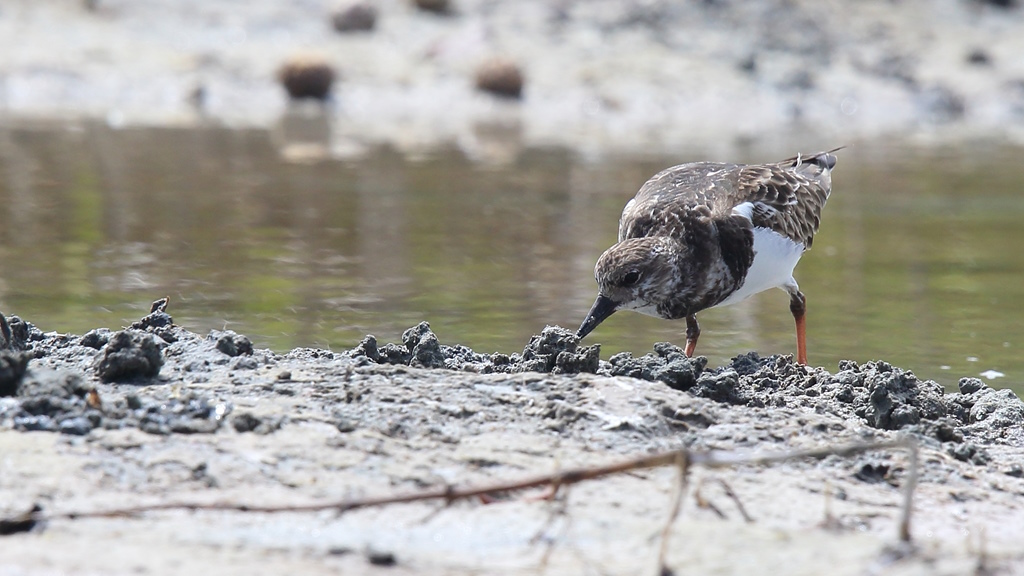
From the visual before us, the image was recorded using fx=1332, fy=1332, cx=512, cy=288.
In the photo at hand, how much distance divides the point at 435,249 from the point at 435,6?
15.5 metres

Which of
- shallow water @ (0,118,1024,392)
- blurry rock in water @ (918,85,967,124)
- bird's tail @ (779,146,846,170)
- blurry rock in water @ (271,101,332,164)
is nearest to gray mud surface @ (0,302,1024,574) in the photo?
shallow water @ (0,118,1024,392)

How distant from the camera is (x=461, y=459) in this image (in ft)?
15.4

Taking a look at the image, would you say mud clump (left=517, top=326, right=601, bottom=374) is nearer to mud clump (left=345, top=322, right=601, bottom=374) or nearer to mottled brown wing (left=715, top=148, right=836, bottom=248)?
mud clump (left=345, top=322, right=601, bottom=374)

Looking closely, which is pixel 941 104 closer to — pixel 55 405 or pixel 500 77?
pixel 500 77

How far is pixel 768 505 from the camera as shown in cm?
450

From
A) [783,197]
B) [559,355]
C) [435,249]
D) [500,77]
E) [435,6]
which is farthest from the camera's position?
[435,6]

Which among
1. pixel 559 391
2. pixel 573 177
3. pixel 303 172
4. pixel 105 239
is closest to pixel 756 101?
pixel 573 177

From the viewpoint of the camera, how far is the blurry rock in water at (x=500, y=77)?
23.4m

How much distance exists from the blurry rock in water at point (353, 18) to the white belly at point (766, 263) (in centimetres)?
1822

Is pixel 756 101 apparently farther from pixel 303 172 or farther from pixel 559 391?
pixel 559 391

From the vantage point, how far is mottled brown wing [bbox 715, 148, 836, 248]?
7488mm

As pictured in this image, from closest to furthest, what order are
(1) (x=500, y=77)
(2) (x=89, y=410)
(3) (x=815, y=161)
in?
(2) (x=89, y=410)
(3) (x=815, y=161)
(1) (x=500, y=77)

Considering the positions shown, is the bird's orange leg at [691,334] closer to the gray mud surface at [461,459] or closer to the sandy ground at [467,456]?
the sandy ground at [467,456]

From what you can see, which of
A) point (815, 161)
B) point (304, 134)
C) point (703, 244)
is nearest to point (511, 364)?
point (703, 244)
